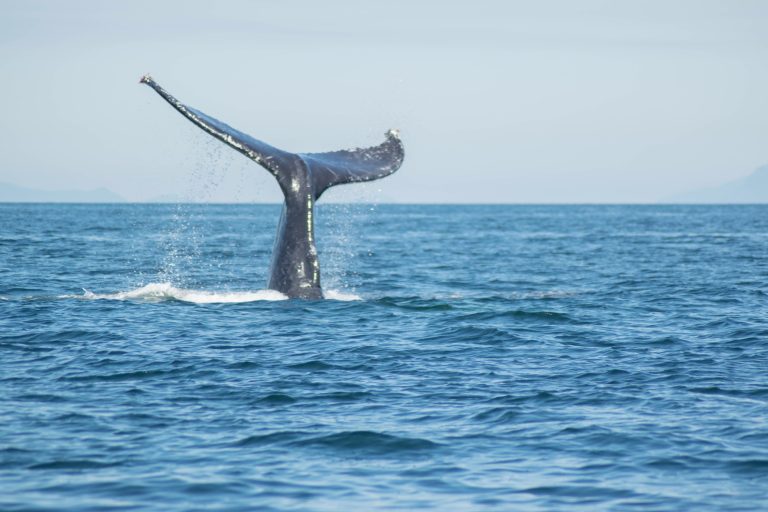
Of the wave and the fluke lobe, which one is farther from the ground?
the fluke lobe

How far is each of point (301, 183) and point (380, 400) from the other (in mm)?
5800

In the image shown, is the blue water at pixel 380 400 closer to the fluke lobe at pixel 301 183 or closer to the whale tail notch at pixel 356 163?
the fluke lobe at pixel 301 183

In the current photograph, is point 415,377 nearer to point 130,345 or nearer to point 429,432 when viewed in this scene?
point 429,432

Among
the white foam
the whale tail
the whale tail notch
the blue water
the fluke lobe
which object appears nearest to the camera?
the blue water

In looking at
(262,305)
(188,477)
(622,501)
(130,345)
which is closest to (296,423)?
(188,477)

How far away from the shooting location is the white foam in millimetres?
17719

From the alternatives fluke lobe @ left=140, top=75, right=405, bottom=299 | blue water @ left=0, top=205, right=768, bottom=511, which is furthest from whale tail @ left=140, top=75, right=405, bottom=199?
blue water @ left=0, top=205, right=768, bottom=511

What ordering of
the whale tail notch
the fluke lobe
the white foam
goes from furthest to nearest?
the white foam → the whale tail notch → the fluke lobe

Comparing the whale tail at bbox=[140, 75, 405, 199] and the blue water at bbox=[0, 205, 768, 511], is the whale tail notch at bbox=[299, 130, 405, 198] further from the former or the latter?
the blue water at bbox=[0, 205, 768, 511]

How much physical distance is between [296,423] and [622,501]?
125 inches

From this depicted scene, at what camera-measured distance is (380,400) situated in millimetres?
11023

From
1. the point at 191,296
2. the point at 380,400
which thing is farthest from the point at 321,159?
the point at 380,400

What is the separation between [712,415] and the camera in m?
10.5

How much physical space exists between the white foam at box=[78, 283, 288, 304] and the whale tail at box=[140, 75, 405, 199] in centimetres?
196
